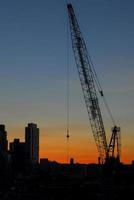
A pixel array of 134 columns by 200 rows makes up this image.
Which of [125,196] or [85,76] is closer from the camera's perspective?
[85,76]

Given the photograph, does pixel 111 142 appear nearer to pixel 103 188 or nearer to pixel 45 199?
pixel 103 188

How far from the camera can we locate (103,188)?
580ft

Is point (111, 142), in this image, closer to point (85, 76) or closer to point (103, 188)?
point (103, 188)

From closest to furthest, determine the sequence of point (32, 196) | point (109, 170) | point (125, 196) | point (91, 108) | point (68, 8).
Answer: point (68, 8) < point (91, 108) < point (125, 196) < point (109, 170) < point (32, 196)

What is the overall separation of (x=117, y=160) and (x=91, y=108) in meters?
36.4

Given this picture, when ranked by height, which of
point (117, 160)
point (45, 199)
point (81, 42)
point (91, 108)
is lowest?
point (45, 199)

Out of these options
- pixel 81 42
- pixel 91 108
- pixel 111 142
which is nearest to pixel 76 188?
pixel 111 142

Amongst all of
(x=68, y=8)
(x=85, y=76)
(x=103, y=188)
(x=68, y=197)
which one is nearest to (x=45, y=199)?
(x=68, y=197)

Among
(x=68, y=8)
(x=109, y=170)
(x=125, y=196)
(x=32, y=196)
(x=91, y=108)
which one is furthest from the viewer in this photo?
(x=32, y=196)

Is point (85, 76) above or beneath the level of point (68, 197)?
above

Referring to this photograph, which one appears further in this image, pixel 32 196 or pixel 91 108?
pixel 32 196

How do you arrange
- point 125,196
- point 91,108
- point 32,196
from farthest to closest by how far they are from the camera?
point 32,196
point 125,196
point 91,108

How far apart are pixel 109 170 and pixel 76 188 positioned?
14351 millimetres

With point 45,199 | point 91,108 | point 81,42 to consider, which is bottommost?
point 45,199
